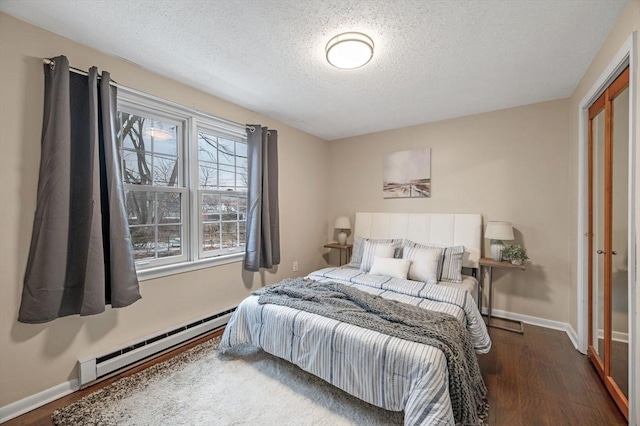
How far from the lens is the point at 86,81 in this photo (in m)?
1.86

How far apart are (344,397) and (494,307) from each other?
2336mm

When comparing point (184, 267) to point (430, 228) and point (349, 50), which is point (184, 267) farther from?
point (430, 228)

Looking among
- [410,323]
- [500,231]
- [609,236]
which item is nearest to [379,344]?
[410,323]

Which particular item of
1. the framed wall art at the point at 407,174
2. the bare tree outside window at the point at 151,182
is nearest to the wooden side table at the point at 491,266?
the framed wall art at the point at 407,174

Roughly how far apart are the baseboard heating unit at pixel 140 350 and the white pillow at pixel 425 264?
2126 mm

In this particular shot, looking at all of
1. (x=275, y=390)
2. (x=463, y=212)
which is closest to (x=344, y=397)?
(x=275, y=390)

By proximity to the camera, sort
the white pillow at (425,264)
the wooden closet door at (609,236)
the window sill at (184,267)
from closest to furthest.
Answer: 1. the wooden closet door at (609,236)
2. the window sill at (184,267)
3. the white pillow at (425,264)

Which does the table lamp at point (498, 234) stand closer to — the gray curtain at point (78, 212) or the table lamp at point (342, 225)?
the table lamp at point (342, 225)

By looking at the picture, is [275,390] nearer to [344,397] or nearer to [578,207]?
[344,397]

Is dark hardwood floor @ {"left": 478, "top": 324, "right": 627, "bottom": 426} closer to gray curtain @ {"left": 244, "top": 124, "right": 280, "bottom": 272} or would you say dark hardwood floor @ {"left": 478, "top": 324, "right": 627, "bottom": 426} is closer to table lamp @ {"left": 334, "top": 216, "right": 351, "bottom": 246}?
table lamp @ {"left": 334, "top": 216, "right": 351, "bottom": 246}

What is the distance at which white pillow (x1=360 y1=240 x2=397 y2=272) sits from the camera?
3031mm

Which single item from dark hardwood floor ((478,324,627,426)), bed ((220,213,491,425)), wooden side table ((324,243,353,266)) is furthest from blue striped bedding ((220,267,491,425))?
wooden side table ((324,243,353,266))

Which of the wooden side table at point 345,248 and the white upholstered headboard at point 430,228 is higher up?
the white upholstered headboard at point 430,228

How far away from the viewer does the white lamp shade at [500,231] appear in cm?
271
